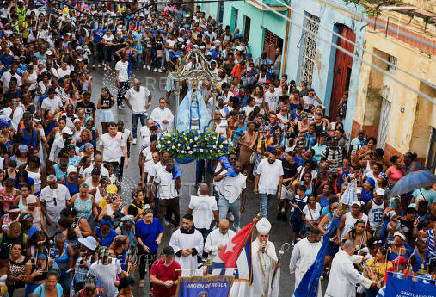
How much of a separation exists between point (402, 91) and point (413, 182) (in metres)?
4.86

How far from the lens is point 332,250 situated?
39.2 ft

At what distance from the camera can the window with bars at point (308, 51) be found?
22183mm

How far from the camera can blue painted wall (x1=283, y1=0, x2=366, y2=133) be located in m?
18.9

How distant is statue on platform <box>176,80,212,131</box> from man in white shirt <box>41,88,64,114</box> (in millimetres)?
2560

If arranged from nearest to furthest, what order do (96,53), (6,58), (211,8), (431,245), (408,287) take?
(408,287), (431,245), (6,58), (96,53), (211,8)

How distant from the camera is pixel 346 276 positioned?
393 inches

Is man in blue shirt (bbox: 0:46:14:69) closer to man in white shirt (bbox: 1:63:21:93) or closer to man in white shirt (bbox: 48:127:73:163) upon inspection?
man in white shirt (bbox: 1:63:21:93)

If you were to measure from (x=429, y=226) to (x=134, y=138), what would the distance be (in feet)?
28.3

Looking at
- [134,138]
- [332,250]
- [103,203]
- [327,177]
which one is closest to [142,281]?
[103,203]

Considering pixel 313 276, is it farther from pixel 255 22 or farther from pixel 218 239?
pixel 255 22

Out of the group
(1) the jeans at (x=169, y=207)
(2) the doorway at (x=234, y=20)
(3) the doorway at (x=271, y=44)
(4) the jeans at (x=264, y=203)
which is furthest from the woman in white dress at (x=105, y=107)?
(2) the doorway at (x=234, y=20)

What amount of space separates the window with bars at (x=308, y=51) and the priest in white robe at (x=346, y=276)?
41.7 ft

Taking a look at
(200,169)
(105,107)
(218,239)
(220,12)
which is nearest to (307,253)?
(218,239)

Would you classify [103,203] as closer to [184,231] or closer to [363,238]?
[184,231]
